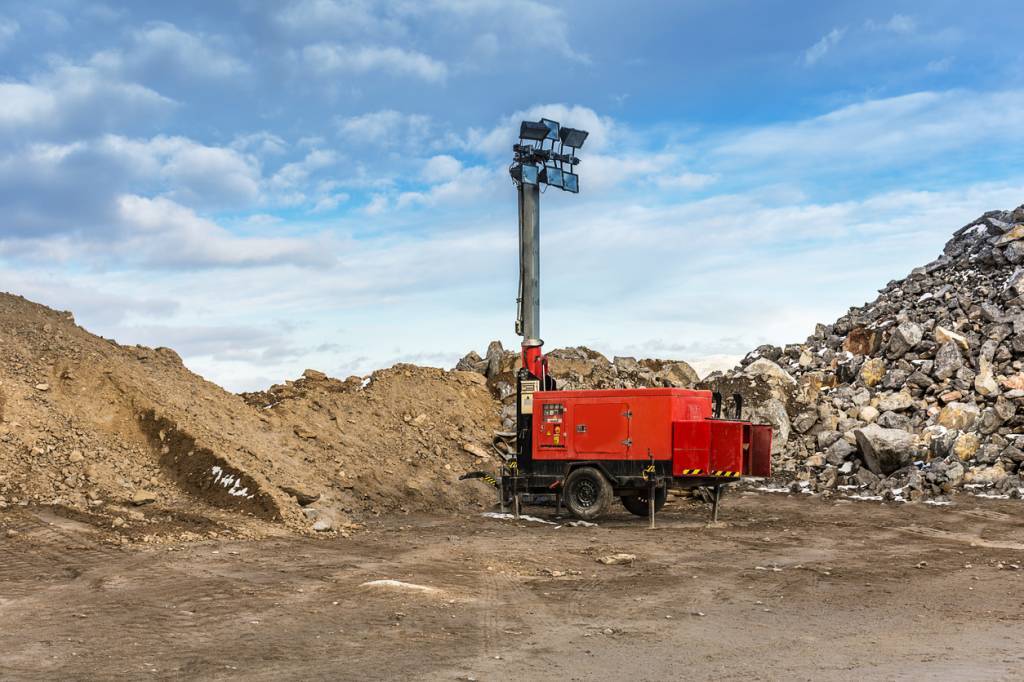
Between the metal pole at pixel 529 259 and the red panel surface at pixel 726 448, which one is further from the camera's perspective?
the metal pole at pixel 529 259

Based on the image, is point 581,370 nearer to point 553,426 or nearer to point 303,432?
point 303,432

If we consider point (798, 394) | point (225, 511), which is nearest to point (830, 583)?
point (225, 511)

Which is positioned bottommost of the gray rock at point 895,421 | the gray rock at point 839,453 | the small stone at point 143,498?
the small stone at point 143,498

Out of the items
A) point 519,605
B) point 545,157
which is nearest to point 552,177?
point 545,157

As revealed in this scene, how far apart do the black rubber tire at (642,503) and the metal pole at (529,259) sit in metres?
5.19

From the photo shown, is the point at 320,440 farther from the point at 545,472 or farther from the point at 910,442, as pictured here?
the point at 910,442

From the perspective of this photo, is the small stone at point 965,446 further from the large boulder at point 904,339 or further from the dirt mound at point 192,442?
the dirt mound at point 192,442

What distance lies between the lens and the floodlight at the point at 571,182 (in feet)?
86.6

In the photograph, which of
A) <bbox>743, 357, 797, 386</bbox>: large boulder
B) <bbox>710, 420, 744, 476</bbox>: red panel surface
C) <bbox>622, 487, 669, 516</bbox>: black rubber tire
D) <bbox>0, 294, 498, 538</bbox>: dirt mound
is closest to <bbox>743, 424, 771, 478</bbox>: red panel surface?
<bbox>710, 420, 744, 476</bbox>: red panel surface

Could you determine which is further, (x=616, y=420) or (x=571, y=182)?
(x=571, y=182)

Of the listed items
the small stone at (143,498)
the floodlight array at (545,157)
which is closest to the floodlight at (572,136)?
the floodlight array at (545,157)

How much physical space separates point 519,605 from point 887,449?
15.1m

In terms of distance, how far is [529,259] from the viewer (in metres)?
25.5

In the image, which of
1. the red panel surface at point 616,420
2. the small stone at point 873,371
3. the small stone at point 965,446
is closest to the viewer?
the red panel surface at point 616,420
